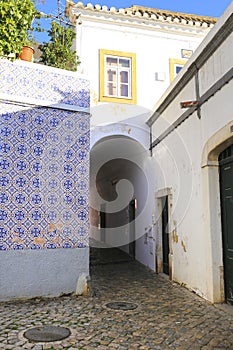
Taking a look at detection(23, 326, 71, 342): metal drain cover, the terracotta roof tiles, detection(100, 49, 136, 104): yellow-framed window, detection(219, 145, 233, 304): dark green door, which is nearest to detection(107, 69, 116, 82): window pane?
detection(100, 49, 136, 104): yellow-framed window

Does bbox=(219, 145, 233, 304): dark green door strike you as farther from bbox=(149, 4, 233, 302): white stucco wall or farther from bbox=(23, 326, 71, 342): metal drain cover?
bbox=(23, 326, 71, 342): metal drain cover

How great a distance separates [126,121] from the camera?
852 centimetres

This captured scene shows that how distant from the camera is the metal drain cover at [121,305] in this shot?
5086mm

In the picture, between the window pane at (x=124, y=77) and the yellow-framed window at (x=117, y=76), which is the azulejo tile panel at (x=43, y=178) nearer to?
the yellow-framed window at (x=117, y=76)

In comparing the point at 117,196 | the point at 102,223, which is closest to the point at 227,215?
the point at 117,196

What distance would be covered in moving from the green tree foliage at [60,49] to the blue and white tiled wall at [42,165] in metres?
2.14

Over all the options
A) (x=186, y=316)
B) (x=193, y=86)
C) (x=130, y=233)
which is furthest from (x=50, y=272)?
(x=130, y=233)

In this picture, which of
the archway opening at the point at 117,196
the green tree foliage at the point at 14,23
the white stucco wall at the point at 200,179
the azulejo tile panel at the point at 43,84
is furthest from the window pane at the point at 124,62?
the green tree foliage at the point at 14,23

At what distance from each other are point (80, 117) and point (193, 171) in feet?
7.61

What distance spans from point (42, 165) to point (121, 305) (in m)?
2.66

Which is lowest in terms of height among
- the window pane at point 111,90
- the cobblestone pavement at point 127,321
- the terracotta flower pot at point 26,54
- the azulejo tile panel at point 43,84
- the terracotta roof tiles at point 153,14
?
the cobblestone pavement at point 127,321

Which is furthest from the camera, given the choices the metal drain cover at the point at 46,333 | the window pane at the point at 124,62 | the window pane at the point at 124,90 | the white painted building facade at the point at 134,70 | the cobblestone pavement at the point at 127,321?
the window pane at the point at 124,62

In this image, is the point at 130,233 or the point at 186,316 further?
the point at 130,233

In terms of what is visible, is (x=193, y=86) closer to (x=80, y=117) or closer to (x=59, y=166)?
(x=80, y=117)
